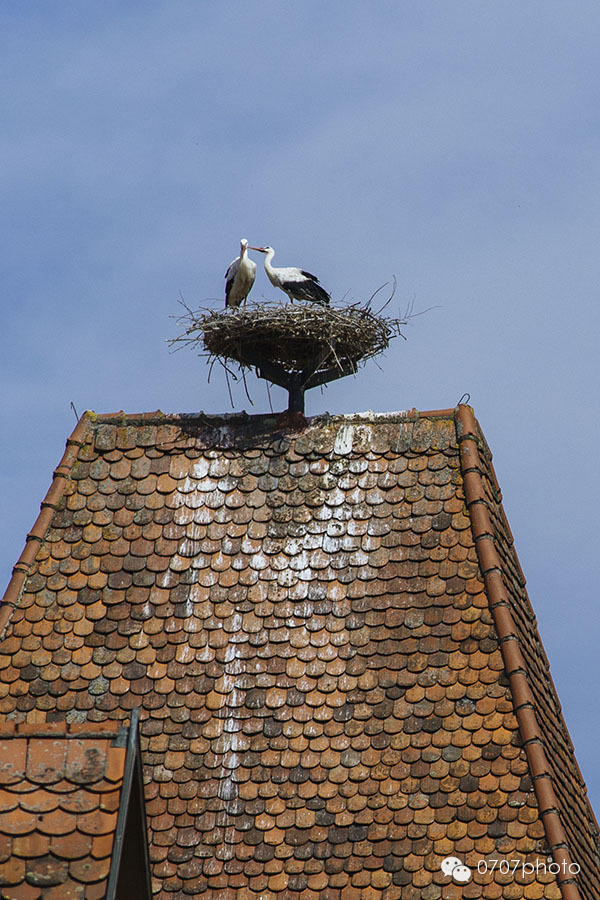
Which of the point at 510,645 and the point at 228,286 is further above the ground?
the point at 228,286

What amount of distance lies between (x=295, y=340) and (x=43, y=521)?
110 inches

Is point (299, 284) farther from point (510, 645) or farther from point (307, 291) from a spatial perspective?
point (510, 645)

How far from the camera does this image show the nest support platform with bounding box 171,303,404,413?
14.5 meters

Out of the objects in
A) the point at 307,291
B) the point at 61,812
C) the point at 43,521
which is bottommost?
the point at 61,812

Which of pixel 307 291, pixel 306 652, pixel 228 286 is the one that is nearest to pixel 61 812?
pixel 306 652

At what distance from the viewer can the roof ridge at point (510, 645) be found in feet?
37.0

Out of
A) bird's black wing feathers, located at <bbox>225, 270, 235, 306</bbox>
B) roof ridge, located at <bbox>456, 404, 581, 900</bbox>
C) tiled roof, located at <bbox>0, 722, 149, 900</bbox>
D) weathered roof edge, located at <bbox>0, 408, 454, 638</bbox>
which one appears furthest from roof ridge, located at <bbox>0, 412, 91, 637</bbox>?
→ tiled roof, located at <bbox>0, 722, 149, 900</bbox>

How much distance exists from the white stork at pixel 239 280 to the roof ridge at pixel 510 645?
3.06 meters

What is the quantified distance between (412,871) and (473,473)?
3420 mm

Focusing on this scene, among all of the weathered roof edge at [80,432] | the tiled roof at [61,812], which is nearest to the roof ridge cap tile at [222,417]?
the weathered roof edge at [80,432]

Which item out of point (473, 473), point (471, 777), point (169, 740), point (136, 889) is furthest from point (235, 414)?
point (136, 889)

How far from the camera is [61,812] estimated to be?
25.7ft

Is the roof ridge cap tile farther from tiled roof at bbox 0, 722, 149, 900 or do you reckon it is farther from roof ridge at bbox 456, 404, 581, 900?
tiled roof at bbox 0, 722, 149, 900

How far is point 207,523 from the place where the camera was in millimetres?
13562
